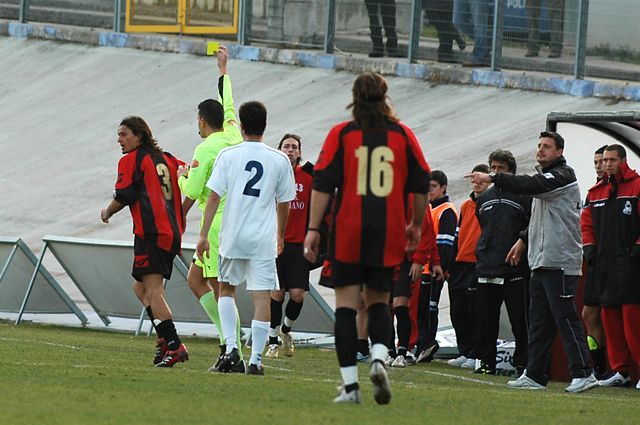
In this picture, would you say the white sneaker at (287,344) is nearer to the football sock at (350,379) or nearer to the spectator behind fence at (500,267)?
the spectator behind fence at (500,267)

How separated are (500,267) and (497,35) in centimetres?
1023

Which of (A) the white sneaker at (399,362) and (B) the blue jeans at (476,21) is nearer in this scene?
(A) the white sneaker at (399,362)

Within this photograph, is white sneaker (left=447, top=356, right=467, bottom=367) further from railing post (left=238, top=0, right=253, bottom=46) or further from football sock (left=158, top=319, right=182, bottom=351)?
railing post (left=238, top=0, right=253, bottom=46)

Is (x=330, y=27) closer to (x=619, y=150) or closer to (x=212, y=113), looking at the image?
(x=619, y=150)

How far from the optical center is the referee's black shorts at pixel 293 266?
13.6m

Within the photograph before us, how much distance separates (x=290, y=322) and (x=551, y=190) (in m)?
3.54

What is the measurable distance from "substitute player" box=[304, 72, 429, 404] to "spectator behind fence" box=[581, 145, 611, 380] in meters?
4.35

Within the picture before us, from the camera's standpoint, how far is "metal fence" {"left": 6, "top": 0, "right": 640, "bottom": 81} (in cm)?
2117

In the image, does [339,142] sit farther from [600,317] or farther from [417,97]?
[417,97]

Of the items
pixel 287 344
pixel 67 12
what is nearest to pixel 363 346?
pixel 287 344

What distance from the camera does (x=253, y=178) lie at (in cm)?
1015

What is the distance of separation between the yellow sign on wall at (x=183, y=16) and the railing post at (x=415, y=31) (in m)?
4.04

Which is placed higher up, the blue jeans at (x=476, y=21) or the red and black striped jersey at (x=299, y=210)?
the blue jeans at (x=476, y=21)

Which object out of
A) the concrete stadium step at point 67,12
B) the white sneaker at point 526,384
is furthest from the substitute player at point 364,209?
the concrete stadium step at point 67,12
